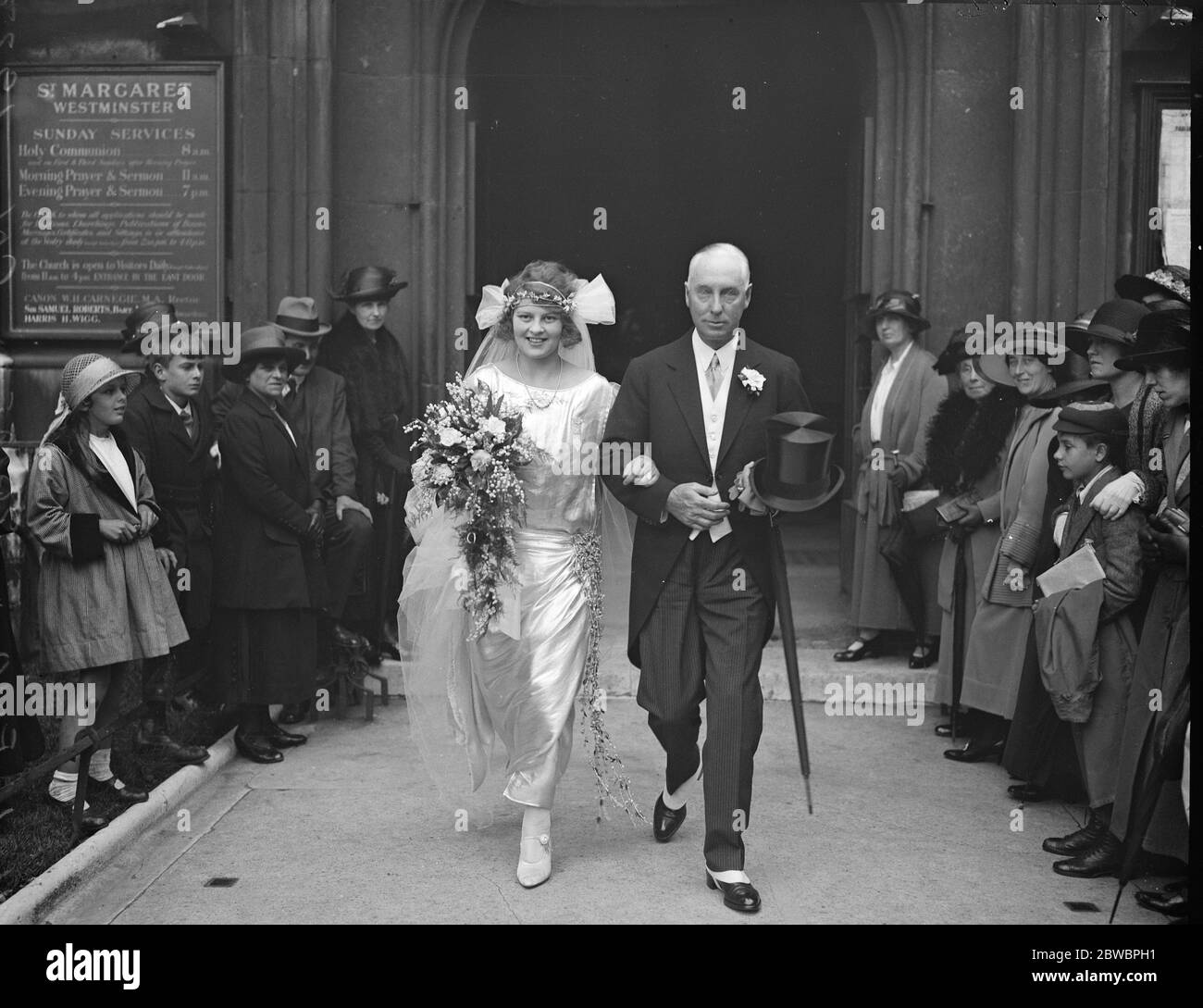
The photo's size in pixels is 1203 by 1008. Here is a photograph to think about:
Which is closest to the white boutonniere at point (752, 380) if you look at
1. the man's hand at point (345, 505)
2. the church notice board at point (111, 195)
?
the man's hand at point (345, 505)

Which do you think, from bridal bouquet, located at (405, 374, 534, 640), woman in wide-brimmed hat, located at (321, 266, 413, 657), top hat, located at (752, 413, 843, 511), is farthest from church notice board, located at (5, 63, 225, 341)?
top hat, located at (752, 413, 843, 511)

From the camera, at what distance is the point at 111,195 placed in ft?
26.6

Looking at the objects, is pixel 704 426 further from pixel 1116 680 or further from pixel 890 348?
pixel 890 348

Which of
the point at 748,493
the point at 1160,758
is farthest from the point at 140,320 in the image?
the point at 1160,758

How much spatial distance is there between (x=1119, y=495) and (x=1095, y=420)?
15.6 inches

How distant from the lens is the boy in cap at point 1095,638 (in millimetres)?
5250

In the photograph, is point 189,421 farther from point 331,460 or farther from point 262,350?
point 331,460

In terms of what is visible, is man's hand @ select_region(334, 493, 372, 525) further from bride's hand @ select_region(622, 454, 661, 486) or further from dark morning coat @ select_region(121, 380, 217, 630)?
bride's hand @ select_region(622, 454, 661, 486)

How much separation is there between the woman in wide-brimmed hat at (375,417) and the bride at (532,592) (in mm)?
2396

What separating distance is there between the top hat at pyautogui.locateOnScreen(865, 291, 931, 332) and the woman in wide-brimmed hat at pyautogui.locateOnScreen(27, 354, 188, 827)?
428cm

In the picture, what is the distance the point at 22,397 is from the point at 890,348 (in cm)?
506

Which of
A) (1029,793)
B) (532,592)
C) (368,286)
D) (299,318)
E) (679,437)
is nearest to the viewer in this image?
(679,437)

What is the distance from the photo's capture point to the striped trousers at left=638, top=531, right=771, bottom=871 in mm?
4867

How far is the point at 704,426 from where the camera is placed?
16.7 feet
